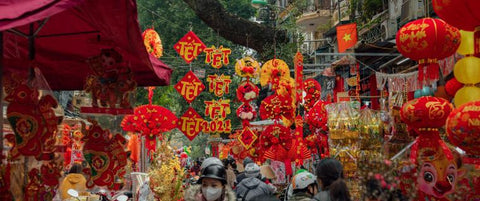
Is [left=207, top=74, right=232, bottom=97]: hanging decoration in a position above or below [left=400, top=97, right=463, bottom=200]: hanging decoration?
above

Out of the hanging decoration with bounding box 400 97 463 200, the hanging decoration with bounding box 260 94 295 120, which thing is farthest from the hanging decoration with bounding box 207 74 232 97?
the hanging decoration with bounding box 400 97 463 200

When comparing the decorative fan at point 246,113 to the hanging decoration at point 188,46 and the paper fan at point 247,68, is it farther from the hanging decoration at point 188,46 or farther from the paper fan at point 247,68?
the hanging decoration at point 188,46

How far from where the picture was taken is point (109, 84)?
450cm

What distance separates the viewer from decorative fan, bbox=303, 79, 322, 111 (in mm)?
14164

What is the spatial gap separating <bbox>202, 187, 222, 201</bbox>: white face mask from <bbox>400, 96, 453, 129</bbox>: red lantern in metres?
1.98

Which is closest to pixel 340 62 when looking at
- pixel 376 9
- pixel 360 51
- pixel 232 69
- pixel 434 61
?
pixel 360 51

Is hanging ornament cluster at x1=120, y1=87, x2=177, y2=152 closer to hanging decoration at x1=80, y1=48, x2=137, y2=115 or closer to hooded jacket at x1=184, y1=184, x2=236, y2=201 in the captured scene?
hooded jacket at x1=184, y1=184, x2=236, y2=201

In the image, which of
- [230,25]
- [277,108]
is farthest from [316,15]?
[277,108]

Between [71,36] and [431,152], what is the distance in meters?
3.41

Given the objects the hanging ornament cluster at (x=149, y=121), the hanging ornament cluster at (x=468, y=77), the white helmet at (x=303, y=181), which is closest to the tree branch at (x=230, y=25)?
the hanging ornament cluster at (x=149, y=121)

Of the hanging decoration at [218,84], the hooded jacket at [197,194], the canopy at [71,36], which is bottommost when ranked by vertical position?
the hooded jacket at [197,194]

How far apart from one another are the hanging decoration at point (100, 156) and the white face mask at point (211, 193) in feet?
3.74

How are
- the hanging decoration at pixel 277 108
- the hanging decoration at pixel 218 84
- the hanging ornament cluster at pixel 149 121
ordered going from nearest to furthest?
the hanging ornament cluster at pixel 149 121, the hanging decoration at pixel 277 108, the hanging decoration at pixel 218 84

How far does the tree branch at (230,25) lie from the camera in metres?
14.9
